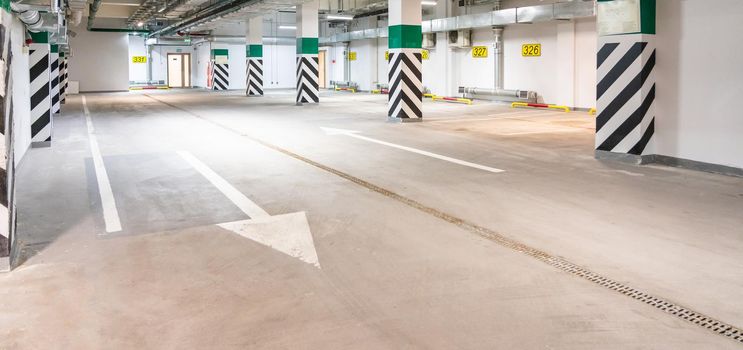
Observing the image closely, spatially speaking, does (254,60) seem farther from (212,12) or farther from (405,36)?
(405,36)

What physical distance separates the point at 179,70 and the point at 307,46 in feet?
77.8

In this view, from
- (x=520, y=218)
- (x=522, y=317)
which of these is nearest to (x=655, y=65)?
(x=520, y=218)

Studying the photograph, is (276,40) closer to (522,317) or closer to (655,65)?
(655,65)

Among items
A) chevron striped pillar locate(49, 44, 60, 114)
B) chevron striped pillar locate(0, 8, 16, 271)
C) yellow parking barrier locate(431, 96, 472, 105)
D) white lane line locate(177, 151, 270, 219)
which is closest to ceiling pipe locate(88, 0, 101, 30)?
chevron striped pillar locate(49, 44, 60, 114)

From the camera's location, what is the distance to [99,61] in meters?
32.9

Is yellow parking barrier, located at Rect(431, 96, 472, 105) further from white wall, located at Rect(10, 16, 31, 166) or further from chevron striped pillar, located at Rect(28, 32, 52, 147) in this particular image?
white wall, located at Rect(10, 16, 31, 166)

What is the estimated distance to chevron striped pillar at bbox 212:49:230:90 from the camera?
3478cm

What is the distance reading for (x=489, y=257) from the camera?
403cm

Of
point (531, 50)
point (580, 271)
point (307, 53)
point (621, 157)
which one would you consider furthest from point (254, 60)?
point (580, 271)

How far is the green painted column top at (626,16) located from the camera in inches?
303

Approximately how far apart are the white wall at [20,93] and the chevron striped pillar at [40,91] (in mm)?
166

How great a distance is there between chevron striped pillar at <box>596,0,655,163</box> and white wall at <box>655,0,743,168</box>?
0.16 metres

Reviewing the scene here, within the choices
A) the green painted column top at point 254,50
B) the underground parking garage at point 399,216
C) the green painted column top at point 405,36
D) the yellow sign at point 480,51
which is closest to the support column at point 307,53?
the yellow sign at point 480,51

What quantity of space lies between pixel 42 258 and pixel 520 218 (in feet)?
12.0
